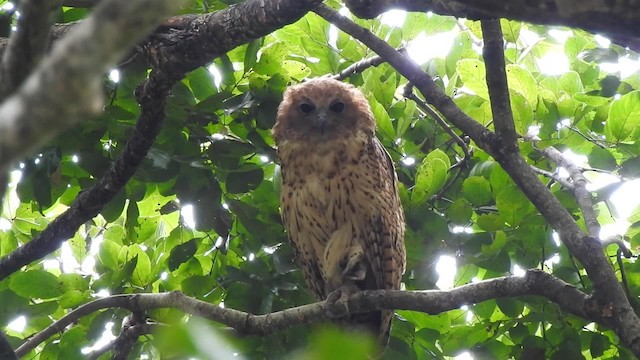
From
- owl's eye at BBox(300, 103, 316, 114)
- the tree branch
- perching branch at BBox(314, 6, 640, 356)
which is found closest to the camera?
perching branch at BBox(314, 6, 640, 356)

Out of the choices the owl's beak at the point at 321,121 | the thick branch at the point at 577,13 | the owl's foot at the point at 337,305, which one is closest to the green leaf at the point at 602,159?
the owl's foot at the point at 337,305

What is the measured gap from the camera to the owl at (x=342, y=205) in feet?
19.1

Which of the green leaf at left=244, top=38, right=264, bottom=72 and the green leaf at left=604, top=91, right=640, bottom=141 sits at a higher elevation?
the green leaf at left=604, top=91, right=640, bottom=141

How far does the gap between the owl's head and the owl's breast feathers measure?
0.49 ft

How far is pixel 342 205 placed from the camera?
6035 millimetres

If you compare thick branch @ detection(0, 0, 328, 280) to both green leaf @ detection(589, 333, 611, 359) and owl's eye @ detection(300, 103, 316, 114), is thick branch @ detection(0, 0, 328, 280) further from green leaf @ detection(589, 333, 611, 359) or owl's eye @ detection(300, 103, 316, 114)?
green leaf @ detection(589, 333, 611, 359)

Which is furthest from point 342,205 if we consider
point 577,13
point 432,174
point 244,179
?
point 577,13

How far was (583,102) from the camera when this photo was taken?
503 cm

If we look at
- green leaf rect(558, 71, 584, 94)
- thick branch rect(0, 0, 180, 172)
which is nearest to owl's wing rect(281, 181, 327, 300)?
green leaf rect(558, 71, 584, 94)

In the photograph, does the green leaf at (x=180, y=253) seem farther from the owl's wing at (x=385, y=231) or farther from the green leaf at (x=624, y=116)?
the green leaf at (x=624, y=116)

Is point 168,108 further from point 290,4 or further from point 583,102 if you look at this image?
point 583,102

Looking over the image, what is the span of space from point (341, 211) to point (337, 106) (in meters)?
1.00

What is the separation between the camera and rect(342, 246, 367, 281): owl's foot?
19.5 ft

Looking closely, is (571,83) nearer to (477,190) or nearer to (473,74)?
(473,74)
